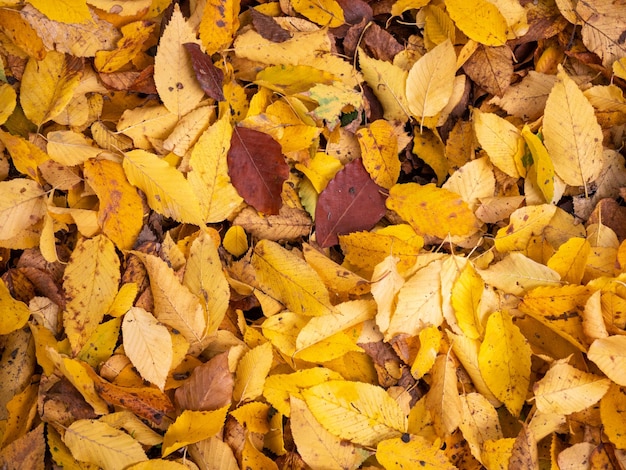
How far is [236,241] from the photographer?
97cm

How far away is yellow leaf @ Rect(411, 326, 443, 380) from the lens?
920 millimetres

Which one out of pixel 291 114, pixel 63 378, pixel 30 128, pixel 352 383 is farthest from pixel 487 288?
pixel 30 128

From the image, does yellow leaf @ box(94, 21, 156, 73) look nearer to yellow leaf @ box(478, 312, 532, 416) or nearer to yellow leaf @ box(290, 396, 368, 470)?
yellow leaf @ box(290, 396, 368, 470)

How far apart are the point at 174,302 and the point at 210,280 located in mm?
61

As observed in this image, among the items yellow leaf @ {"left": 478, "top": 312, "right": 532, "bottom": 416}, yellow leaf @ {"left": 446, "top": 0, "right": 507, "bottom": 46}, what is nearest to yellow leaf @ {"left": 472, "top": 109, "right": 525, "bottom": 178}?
yellow leaf @ {"left": 446, "top": 0, "right": 507, "bottom": 46}

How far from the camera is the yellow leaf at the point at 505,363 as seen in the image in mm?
922

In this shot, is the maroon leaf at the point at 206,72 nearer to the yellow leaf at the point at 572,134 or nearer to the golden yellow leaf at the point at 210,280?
the golden yellow leaf at the point at 210,280

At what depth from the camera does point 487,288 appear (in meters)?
0.95

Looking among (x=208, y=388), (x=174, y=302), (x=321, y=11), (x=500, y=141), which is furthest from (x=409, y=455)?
(x=321, y=11)

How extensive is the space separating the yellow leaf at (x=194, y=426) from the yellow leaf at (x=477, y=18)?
0.71 meters

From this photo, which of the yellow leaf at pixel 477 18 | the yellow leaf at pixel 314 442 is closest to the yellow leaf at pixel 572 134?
the yellow leaf at pixel 477 18

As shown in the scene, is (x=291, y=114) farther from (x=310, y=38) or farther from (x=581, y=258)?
(x=581, y=258)

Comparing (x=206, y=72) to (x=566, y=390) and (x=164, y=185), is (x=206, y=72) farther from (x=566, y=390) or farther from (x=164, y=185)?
(x=566, y=390)

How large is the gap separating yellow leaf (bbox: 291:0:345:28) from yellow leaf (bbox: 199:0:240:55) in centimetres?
11
